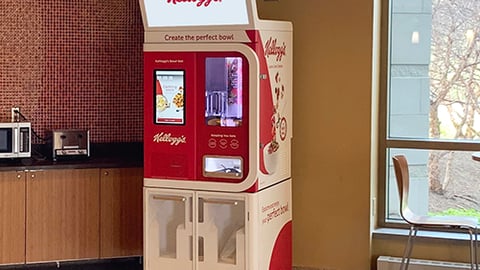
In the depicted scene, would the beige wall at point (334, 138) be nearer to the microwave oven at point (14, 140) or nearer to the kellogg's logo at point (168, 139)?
the kellogg's logo at point (168, 139)

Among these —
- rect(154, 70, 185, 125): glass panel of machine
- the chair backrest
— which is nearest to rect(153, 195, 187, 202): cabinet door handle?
rect(154, 70, 185, 125): glass panel of machine

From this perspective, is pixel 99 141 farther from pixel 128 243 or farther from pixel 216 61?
pixel 216 61

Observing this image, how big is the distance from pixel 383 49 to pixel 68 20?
249cm

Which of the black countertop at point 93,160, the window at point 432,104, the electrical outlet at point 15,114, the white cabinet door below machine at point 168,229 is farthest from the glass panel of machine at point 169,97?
the window at point 432,104

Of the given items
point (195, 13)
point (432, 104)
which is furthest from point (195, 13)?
point (432, 104)

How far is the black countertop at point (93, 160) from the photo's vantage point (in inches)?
206

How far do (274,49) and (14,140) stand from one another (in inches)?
80.3

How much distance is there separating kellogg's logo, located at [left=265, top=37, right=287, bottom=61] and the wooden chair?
108 centimetres

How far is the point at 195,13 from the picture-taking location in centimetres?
473

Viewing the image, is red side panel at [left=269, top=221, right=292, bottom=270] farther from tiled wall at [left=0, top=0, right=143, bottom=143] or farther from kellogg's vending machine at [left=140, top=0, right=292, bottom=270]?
tiled wall at [left=0, top=0, right=143, bottom=143]

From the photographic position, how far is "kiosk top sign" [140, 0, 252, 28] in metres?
4.61

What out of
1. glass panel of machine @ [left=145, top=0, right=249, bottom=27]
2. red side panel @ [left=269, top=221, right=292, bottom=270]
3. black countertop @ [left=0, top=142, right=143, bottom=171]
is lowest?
red side panel @ [left=269, top=221, right=292, bottom=270]

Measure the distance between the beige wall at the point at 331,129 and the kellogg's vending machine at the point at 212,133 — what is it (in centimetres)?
45

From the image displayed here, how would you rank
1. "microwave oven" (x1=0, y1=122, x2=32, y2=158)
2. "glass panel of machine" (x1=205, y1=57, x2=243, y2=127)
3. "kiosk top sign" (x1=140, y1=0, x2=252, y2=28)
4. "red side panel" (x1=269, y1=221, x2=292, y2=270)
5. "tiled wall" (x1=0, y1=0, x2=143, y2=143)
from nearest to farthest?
Answer: 1. "kiosk top sign" (x1=140, y1=0, x2=252, y2=28)
2. "glass panel of machine" (x1=205, y1=57, x2=243, y2=127)
3. "red side panel" (x1=269, y1=221, x2=292, y2=270)
4. "microwave oven" (x1=0, y1=122, x2=32, y2=158)
5. "tiled wall" (x1=0, y1=0, x2=143, y2=143)
